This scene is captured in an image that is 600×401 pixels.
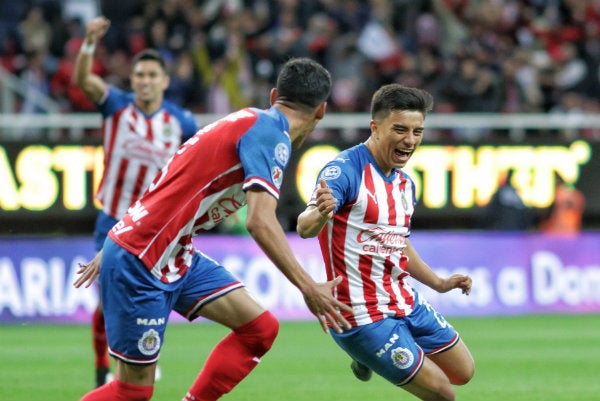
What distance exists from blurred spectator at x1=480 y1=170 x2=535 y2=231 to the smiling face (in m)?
8.00

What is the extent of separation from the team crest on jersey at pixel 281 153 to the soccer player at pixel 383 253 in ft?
1.84

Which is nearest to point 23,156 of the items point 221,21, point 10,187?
point 10,187

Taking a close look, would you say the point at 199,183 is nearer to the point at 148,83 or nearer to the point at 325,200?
the point at 325,200

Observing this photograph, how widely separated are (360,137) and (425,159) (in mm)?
960

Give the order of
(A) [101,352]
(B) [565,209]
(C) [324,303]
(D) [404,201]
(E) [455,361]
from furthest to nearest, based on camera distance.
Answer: (B) [565,209]
(A) [101,352]
(E) [455,361]
(D) [404,201]
(C) [324,303]

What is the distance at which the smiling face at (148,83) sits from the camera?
30.2 feet

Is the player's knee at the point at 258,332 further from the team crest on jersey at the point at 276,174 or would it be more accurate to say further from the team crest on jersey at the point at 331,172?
the team crest on jersey at the point at 276,174

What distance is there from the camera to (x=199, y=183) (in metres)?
5.70

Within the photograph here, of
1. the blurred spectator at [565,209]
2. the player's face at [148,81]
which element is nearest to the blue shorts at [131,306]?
the player's face at [148,81]

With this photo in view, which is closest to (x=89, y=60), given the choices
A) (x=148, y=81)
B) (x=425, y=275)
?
(x=148, y=81)

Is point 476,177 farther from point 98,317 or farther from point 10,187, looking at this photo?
point 98,317

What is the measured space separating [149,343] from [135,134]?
3813 mm

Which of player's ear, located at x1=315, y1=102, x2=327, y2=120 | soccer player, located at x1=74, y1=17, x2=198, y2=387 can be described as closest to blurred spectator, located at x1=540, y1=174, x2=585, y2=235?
soccer player, located at x1=74, y1=17, x2=198, y2=387

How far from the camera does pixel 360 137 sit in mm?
16516
